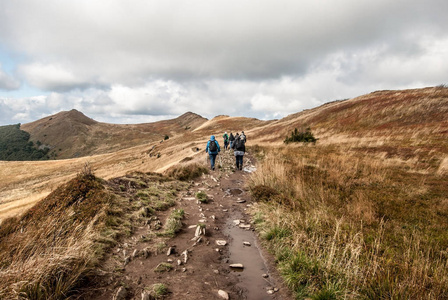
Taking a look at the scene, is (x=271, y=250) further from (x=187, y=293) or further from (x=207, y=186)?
(x=207, y=186)

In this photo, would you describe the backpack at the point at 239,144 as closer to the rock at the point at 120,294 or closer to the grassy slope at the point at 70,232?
the grassy slope at the point at 70,232

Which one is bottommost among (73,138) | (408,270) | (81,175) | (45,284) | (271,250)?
(271,250)

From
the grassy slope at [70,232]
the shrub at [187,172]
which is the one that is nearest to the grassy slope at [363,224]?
the grassy slope at [70,232]

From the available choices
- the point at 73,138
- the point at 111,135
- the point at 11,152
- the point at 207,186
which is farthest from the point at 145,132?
the point at 207,186

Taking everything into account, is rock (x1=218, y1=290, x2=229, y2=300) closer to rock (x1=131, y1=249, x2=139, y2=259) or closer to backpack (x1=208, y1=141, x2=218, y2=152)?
rock (x1=131, y1=249, x2=139, y2=259)

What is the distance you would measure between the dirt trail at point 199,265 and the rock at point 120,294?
0.09ft

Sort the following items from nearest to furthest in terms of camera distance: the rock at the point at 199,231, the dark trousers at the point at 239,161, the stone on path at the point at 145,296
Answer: the stone on path at the point at 145,296
the rock at the point at 199,231
the dark trousers at the point at 239,161

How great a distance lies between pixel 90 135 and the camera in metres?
171

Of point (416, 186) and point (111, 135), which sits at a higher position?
point (111, 135)

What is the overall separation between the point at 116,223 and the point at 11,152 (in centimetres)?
22383

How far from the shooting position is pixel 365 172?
13.3 m

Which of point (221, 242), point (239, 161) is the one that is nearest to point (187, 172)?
point (239, 161)

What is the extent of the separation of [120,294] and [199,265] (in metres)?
1.91

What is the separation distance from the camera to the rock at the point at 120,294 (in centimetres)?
390
